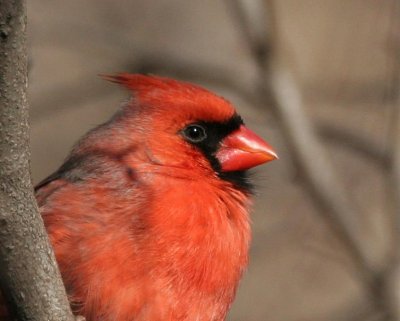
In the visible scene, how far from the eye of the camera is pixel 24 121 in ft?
7.82

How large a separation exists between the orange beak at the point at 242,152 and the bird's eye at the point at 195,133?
9cm

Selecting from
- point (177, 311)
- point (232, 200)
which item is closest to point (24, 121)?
point (177, 311)

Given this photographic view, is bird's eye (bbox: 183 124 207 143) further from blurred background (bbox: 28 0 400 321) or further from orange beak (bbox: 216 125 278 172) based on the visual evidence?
blurred background (bbox: 28 0 400 321)

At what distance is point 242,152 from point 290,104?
1.36 meters

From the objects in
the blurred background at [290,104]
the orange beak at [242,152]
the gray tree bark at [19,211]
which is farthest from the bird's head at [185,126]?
the gray tree bark at [19,211]

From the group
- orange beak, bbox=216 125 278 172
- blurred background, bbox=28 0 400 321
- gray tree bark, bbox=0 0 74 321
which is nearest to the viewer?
→ gray tree bark, bbox=0 0 74 321

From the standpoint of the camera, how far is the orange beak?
3.79 meters

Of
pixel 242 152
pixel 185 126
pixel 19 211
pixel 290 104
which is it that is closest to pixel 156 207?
pixel 185 126

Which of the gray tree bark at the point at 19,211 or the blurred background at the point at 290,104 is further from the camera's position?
the blurred background at the point at 290,104

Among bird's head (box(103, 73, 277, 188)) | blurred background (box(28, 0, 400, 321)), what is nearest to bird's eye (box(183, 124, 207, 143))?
bird's head (box(103, 73, 277, 188))

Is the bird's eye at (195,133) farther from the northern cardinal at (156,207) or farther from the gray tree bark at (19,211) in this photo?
the gray tree bark at (19,211)

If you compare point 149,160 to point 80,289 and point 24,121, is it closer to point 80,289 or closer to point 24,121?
point 80,289

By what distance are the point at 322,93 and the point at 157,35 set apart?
54.5 inches

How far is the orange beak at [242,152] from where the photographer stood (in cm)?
379
